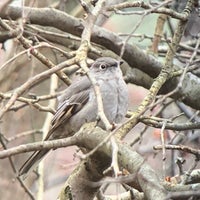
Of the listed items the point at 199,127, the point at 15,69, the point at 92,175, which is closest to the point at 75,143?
the point at 92,175

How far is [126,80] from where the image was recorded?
505 cm

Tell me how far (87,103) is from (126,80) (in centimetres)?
53

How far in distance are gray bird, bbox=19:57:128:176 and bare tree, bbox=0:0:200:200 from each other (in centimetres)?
10

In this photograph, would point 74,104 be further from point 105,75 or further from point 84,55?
point 84,55

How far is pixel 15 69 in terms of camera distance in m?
6.46

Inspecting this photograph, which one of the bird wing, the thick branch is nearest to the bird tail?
the bird wing

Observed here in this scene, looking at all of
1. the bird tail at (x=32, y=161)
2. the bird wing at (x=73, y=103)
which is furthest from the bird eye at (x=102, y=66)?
the bird tail at (x=32, y=161)

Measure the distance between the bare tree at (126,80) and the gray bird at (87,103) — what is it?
10 cm

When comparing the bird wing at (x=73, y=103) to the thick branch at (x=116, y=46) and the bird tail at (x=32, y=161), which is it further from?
the thick branch at (x=116, y=46)

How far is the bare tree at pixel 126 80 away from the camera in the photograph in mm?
3064

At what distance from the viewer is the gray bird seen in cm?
450

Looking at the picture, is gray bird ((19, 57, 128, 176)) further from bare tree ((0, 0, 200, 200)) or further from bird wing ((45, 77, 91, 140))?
bare tree ((0, 0, 200, 200))

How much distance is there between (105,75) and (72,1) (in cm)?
212

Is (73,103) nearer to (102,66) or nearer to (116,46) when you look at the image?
(102,66)
